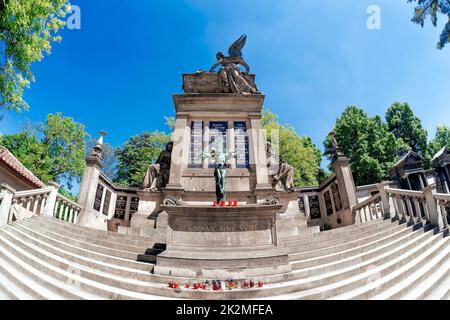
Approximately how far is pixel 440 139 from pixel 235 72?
3365 centimetres

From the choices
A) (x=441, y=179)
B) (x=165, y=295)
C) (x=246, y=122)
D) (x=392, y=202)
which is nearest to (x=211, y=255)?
(x=165, y=295)

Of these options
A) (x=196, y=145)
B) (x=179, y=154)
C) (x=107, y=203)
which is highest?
(x=196, y=145)

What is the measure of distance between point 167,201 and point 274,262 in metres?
3.10

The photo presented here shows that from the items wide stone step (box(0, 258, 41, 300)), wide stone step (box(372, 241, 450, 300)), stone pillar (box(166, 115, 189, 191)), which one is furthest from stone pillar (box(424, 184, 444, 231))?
wide stone step (box(0, 258, 41, 300))

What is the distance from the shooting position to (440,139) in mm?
30953

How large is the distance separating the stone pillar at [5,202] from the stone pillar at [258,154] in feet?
30.3

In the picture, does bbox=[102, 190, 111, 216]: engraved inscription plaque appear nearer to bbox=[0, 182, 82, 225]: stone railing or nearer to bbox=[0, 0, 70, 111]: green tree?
bbox=[0, 182, 82, 225]: stone railing

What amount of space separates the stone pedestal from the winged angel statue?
28.6ft

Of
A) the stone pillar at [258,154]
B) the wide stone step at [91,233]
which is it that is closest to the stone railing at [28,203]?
the wide stone step at [91,233]

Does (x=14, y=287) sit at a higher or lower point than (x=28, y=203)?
lower

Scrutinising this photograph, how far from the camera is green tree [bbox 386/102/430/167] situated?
27984 mm

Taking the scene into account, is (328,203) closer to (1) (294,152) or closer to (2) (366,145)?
(1) (294,152)

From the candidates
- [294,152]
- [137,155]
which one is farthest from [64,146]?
[294,152]

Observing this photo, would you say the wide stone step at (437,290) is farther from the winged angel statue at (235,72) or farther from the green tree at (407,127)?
the green tree at (407,127)
